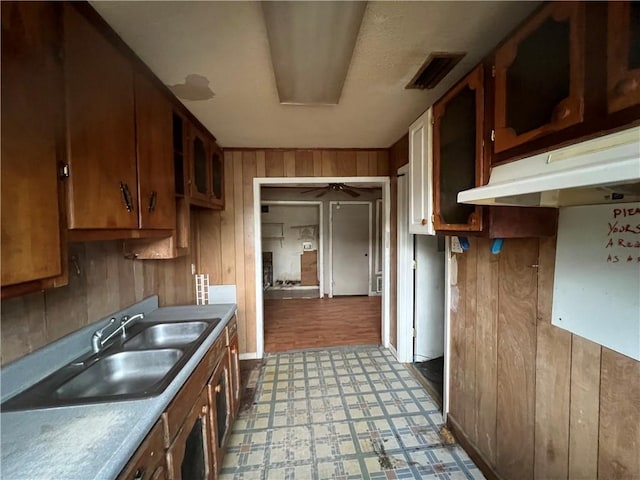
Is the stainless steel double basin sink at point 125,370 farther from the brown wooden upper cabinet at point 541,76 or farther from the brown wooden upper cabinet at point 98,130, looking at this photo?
the brown wooden upper cabinet at point 541,76

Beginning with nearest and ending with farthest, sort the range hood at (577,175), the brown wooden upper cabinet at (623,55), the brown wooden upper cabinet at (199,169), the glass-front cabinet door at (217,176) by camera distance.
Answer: the range hood at (577,175) < the brown wooden upper cabinet at (623,55) < the brown wooden upper cabinet at (199,169) < the glass-front cabinet door at (217,176)

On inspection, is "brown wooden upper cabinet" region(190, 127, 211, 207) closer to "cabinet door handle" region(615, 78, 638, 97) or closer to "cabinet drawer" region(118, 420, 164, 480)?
"cabinet drawer" region(118, 420, 164, 480)

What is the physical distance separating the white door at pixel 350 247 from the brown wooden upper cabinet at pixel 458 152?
4363 millimetres

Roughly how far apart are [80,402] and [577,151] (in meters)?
1.72

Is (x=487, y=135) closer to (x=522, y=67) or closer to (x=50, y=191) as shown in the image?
(x=522, y=67)

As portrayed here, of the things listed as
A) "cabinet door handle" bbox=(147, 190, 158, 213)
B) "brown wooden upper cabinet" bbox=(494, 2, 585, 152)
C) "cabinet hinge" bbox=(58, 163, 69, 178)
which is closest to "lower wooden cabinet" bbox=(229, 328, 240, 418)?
"cabinet door handle" bbox=(147, 190, 158, 213)

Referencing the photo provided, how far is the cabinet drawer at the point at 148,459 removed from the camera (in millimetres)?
761

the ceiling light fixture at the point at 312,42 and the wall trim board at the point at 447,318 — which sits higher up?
the ceiling light fixture at the point at 312,42

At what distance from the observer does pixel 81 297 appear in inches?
53.4

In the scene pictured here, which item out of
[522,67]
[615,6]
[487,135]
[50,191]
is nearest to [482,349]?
[487,135]

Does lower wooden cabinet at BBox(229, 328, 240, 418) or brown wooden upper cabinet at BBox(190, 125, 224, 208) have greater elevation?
brown wooden upper cabinet at BBox(190, 125, 224, 208)

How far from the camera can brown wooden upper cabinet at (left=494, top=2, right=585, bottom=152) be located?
786mm

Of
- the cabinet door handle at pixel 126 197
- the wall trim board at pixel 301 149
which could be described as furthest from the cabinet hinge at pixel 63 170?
the wall trim board at pixel 301 149

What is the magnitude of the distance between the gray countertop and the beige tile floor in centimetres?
110
